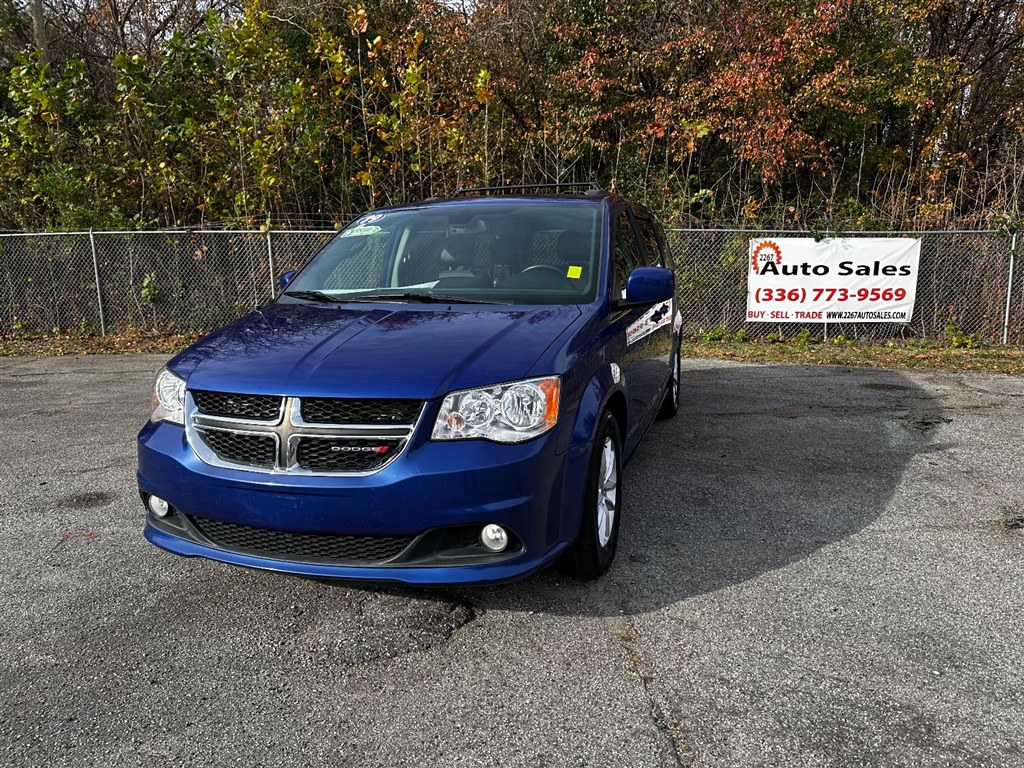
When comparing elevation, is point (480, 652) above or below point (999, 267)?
below

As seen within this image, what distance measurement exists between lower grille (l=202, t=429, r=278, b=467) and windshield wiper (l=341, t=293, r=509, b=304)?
121cm

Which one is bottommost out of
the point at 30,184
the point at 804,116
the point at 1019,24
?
the point at 30,184

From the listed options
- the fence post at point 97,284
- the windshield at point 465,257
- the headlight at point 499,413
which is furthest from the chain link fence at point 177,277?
the headlight at point 499,413

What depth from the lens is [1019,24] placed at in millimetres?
14430

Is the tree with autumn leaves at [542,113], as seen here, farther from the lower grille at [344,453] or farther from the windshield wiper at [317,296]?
the lower grille at [344,453]

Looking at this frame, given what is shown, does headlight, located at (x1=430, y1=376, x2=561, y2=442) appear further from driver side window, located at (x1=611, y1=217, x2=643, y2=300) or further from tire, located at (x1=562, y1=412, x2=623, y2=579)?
driver side window, located at (x1=611, y1=217, x2=643, y2=300)

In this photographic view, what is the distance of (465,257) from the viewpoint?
164 inches

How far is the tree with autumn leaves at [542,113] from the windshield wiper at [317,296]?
8.61 meters

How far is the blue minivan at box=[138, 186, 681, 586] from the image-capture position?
2.74m

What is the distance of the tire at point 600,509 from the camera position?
319cm

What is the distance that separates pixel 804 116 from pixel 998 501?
12.3 meters

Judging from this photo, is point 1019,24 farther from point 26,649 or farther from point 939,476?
point 26,649

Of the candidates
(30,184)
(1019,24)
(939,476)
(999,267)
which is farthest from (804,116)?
(30,184)

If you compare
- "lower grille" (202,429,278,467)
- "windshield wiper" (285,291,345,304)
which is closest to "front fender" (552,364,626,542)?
"lower grille" (202,429,278,467)
